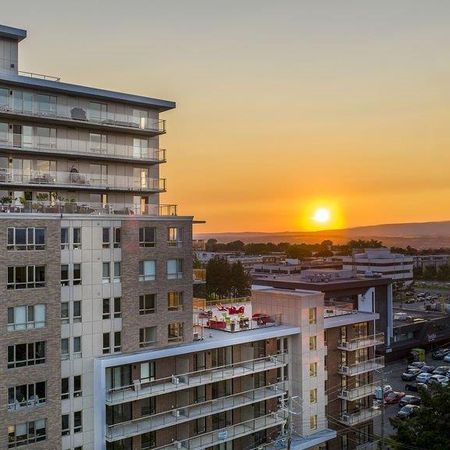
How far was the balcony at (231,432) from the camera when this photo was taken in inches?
1650

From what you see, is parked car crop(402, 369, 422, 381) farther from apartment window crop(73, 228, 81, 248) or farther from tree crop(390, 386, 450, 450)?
apartment window crop(73, 228, 81, 248)

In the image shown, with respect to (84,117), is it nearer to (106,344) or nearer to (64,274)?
(64,274)

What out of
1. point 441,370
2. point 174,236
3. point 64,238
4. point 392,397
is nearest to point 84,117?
point 64,238

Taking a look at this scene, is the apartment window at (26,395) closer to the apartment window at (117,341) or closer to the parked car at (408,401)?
the apartment window at (117,341)

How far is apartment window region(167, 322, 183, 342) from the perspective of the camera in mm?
43031

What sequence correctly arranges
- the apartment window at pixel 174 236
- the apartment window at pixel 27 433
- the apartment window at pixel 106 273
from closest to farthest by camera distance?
1. the apartment window at pixel 27 433
2. the apartment window at pixel 106 273
3. the apartment window at pixel 174 236

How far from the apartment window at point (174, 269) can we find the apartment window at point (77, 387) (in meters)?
9.85

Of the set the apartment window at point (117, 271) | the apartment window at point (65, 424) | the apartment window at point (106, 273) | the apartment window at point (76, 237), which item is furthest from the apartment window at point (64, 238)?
the apartment window at point (65, 424)

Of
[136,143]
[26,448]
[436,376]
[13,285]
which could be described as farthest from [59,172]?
[436,376]

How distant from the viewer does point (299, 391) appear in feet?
162

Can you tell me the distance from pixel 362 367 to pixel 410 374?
114ft

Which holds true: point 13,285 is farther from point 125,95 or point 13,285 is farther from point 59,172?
point 125,95

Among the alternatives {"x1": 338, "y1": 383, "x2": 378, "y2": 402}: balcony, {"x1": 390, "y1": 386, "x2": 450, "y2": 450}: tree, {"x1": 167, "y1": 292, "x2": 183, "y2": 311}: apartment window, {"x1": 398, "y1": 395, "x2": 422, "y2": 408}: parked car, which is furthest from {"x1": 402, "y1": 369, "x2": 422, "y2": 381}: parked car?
{"x1": 167, "y1": 292, "x2": 183, "y2": 311}: apartment window

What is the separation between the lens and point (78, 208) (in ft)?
135
